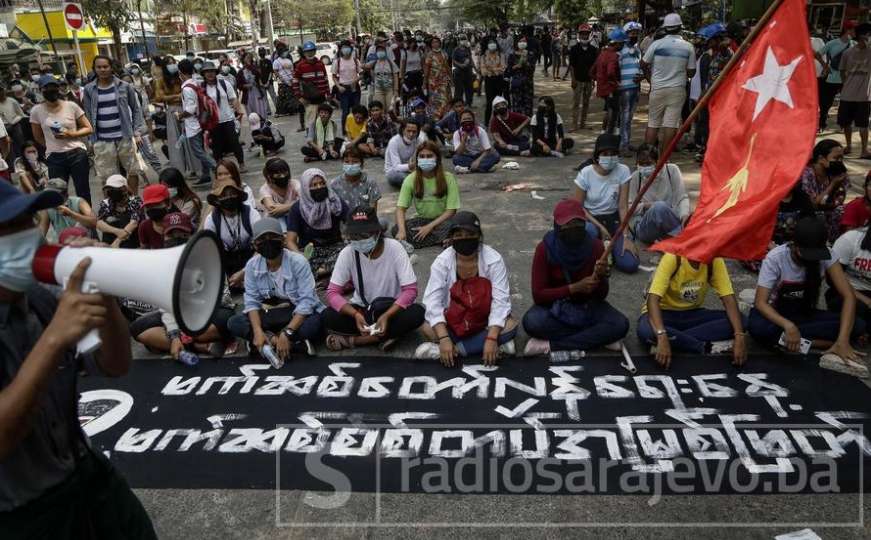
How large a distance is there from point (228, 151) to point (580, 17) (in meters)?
17.0

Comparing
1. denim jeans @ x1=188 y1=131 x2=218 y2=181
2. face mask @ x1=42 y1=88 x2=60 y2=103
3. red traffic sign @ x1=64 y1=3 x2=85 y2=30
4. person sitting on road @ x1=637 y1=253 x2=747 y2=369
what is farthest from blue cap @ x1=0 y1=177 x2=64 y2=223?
Answer: red traffic sign @ x1=64 y1=3 x2=85 y2=30

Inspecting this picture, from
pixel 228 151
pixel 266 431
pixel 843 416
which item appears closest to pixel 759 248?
pixel 843 416

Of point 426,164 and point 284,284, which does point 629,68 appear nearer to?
point 426,164

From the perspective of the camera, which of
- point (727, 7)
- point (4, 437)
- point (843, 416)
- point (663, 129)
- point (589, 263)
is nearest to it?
point (4, 437)

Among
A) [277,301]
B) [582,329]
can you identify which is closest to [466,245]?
[582,329]

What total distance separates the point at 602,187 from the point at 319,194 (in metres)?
2.72

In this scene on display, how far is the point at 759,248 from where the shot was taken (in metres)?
3.07

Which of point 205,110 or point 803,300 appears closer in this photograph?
point 803,300

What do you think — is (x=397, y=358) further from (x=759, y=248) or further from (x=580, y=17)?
(x=580, y=17)

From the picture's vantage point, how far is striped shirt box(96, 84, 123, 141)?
25.8ft

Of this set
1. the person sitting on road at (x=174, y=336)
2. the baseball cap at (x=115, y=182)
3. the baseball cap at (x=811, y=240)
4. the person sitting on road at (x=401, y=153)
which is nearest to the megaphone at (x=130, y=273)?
the person sitting on road at (x=174, y=336)

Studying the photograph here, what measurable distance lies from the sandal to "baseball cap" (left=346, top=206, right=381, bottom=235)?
2.56 feet

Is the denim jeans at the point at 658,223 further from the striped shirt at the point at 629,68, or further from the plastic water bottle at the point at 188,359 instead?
the striped shirt at the point at 629,68

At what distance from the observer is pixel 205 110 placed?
934 centimetres
